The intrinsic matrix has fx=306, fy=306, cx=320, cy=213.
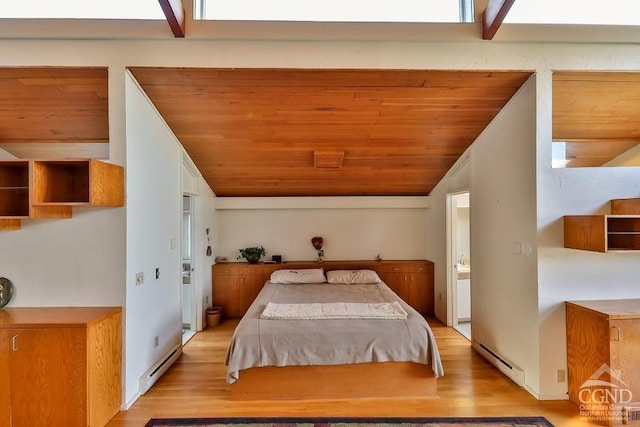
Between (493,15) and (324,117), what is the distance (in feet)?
5.12

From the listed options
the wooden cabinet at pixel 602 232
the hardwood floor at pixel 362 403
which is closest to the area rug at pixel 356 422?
the hardwood floor at pixel 362 403

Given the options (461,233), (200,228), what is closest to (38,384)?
(200,228)

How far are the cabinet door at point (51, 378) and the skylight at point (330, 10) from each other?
2608 mm

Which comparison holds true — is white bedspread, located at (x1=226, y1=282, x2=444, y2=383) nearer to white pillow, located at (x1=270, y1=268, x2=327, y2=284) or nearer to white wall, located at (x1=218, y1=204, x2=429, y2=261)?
white pillow, located at (x1=270, y1=268, x2=327, y2=284)

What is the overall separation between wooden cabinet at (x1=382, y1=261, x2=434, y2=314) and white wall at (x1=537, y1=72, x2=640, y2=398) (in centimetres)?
214

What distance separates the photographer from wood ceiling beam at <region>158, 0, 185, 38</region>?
7.25 ft

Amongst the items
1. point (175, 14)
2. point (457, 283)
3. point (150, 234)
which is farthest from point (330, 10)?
point (457, 283)

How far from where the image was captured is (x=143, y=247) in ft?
8.65

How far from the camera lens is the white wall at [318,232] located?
4848 millimetres

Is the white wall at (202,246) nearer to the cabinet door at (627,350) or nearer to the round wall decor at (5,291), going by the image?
the round wall decor at (5,291)

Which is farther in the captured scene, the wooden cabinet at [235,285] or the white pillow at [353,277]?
the wooden cabinet at [235,285]

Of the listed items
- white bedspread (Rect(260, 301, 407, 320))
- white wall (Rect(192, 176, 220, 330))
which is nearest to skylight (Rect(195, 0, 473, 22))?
white wall (Rect(192, 176, 220, 330))

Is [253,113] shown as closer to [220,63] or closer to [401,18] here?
[220,63]

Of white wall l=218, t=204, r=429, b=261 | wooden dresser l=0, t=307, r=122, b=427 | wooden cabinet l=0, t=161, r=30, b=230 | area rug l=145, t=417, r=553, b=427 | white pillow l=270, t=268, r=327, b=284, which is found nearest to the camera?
wooden dresser l=0, t=307, r=122, b=427
